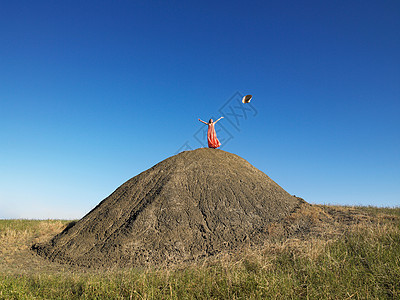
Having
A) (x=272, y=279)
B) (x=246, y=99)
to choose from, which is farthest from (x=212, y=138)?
(x=272, y=279)

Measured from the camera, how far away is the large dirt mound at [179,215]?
39.7 ft

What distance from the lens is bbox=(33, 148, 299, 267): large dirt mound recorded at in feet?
39.7

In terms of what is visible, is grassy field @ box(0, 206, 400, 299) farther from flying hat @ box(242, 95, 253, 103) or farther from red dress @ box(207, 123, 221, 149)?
red dress @ box(207, 123, 221, 149)

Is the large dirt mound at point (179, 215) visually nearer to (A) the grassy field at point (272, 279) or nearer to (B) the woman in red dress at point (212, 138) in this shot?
(B) the woman in red dress at point (212, 138)

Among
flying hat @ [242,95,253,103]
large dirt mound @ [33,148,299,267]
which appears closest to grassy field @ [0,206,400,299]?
large dirt mound @ [33,148,299,267]

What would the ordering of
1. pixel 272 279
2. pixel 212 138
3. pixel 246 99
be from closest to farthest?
1. pixel 272 279
2. pixel 246 99
3. pixel 212 138

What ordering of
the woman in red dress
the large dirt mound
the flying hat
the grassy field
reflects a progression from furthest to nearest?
the woman in red dress, the flying hat, the large dirt mound, the grassy field

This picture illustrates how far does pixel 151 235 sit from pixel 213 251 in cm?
279

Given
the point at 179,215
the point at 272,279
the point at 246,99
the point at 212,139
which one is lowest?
the point at 272,279

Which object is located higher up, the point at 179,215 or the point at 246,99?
the point at 246,99

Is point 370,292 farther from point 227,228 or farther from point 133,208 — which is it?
point 133,208

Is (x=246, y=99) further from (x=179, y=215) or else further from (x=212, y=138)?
(x=179, y=215)

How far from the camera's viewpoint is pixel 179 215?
1346cm

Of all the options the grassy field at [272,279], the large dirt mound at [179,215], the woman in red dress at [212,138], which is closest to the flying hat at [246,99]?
the woman in red dress at [212,138]
